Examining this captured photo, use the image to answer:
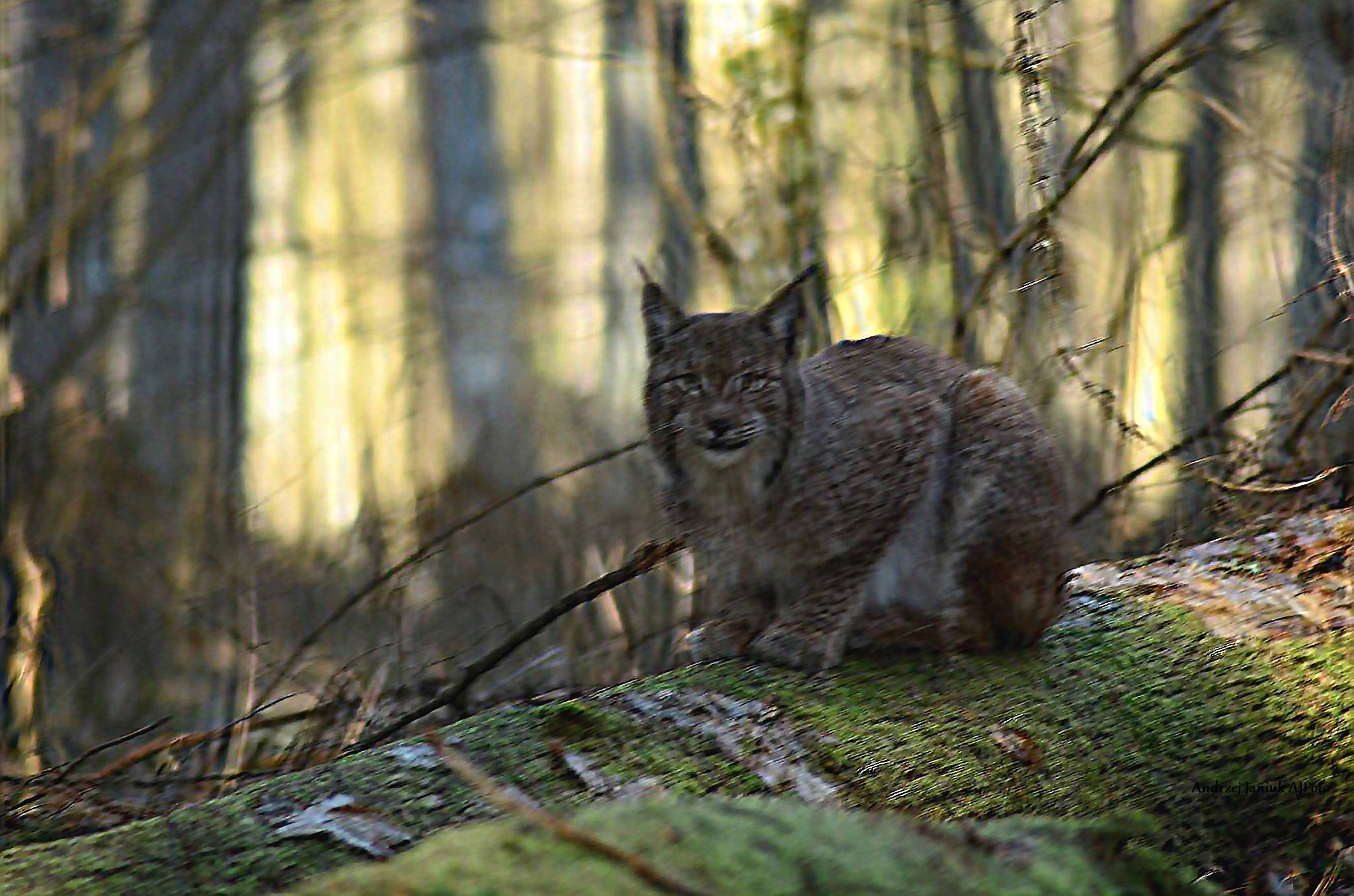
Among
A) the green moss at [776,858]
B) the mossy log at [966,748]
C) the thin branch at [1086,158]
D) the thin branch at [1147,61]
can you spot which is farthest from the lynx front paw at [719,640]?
the thin branch at [1147,61]

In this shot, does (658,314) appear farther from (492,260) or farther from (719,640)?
(492,260)

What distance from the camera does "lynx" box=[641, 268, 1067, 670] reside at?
277cm

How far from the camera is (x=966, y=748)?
2346mm

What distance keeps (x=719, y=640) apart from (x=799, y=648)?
0.37 metres

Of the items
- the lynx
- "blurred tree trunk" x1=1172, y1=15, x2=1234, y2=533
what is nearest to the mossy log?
the lynx

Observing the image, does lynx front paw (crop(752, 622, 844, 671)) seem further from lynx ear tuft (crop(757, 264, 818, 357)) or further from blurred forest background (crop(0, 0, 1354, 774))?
blurred forest background (crop(0, 0, 1354, 774))

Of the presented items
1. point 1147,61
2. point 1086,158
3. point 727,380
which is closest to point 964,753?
point 727,380

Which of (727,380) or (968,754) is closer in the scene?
(968,754)

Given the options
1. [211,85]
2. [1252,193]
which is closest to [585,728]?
[211,85]

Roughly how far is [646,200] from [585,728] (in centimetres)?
376

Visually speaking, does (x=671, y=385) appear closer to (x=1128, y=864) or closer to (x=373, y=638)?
(x=1128, y=864)

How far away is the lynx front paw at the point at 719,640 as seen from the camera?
116 inches

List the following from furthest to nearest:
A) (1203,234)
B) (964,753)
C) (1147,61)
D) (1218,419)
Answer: (1203,234), (1147,61), (1218,419), (964,753)

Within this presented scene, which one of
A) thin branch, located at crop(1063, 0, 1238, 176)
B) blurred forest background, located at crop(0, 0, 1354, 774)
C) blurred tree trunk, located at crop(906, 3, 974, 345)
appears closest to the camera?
thin branch, located at crop(1063, 0, 1238, 176)
